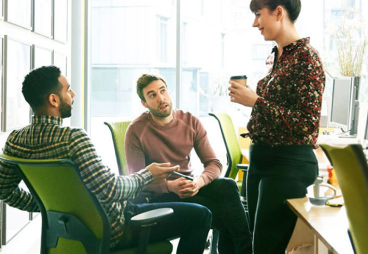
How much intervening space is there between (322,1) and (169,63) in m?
1.80

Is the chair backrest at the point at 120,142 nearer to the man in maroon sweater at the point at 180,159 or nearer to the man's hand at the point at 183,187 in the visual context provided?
the man in maroon sweater at the point at 180,159

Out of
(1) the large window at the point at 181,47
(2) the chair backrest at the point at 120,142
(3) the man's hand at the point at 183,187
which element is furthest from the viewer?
(1) the large window at the point at 181,47

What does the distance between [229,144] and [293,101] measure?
70.0 inches

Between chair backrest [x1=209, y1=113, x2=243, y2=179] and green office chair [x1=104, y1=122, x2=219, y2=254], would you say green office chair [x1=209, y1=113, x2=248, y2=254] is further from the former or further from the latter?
green office chair [x1=104, y1=122, x2=219, y2=254]

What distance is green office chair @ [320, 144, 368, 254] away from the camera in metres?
0.86

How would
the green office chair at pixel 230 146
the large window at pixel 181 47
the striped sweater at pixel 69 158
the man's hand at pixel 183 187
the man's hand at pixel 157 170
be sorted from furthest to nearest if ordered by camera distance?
1. the large window at pixel 181 47
2. the green office chair at pixel 230 146
3. the man's hand at pixel 183 187
4. the man's hand at pixel 157 170
5. the striped sweater at pixel 69 158

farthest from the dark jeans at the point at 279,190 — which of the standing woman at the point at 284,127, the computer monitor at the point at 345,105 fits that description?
the computer monitor at the point at 345,105

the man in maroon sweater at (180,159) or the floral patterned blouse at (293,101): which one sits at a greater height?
the floral patterned blouse at (293,101)

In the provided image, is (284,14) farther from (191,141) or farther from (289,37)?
(191,141)

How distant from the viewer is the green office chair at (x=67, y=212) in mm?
1549

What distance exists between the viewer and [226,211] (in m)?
2.42

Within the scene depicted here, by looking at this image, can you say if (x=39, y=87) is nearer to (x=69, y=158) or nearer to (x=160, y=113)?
(x=69, y=158)

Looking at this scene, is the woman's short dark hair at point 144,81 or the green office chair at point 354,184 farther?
the woman's short dark hair at point 144,81

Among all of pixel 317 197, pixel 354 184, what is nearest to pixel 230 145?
pixel 317 197
